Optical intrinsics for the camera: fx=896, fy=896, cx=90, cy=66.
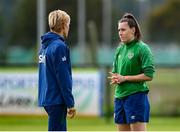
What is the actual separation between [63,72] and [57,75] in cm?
8

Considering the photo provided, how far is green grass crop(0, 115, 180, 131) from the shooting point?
19.2 metres

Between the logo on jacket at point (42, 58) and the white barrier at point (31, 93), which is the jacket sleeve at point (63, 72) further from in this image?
the white barrier at point (31, 93)

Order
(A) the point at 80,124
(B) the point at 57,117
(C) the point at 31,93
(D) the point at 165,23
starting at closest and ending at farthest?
(B) the point at 57,117, (A) the point at 80,124, (C) the point at 31,93, (D) the point at 165,23

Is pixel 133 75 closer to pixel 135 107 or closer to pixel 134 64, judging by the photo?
pixel 134 64

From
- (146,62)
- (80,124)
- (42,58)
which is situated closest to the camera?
(42,58)

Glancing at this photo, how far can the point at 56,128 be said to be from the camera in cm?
1052

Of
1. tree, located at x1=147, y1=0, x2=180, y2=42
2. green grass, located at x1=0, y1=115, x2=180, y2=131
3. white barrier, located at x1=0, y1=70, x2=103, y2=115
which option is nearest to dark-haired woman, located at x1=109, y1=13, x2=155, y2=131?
green grass, located at x1=0, y1=115, x2=180, y2=131

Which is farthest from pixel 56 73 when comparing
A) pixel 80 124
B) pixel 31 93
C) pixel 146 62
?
pixel 31 93

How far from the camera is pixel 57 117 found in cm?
1049

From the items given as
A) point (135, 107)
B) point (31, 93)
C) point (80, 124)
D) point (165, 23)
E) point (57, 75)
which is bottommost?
point (80, 124)

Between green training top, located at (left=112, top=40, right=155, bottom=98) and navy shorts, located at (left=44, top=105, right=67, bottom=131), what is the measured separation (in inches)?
34.2

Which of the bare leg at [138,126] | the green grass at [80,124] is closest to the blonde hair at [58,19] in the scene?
the bare leg at [138,126]

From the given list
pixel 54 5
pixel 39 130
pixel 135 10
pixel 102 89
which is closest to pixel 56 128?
pixel 39 130

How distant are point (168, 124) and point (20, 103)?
3.83 metres
